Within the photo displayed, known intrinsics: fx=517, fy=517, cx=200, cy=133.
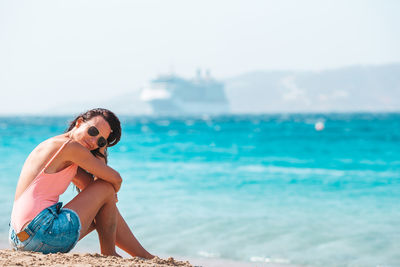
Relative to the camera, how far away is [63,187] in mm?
2334

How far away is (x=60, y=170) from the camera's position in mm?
2285

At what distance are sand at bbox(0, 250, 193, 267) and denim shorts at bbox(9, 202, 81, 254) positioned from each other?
36mm

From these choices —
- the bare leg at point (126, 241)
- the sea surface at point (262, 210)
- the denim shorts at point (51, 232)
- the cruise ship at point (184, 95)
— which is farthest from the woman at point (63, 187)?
the cruise ship at point (184, 95)

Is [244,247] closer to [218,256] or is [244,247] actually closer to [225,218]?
[218,256]

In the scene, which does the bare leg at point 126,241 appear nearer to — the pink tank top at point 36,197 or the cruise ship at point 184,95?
the pink tank top at point 36,197

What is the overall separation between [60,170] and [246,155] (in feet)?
34.1

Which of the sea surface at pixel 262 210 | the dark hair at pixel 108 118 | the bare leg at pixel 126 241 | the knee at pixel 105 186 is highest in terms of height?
the dark hair at pixel 108 118

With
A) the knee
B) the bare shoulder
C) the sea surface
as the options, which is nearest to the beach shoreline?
the knee

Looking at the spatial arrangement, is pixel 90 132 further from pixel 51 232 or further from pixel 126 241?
pixel 126 241

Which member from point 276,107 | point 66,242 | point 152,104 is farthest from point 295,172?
point 276,107

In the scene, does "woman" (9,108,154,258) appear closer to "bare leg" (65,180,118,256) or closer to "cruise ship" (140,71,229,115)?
"bare leg" (65,180,118,256)

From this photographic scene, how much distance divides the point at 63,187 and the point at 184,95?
82.9m

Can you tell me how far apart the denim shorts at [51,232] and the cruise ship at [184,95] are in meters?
78.8

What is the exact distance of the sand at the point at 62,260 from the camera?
2.18m
